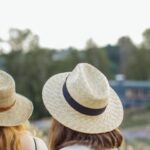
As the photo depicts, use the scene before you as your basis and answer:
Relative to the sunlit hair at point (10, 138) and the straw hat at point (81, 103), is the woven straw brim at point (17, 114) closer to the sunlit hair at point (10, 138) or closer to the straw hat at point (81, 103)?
the sunlit hair at point (10, 138)

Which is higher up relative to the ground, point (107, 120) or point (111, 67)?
A: point (107, 120)

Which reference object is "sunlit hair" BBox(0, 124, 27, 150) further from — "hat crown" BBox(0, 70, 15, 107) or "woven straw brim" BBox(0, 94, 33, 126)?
"hat crown" BBox(0, 70, 15, 107)

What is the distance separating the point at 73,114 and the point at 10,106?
31 cm

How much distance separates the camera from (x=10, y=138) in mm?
2562

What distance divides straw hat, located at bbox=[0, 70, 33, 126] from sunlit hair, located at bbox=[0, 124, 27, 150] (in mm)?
26

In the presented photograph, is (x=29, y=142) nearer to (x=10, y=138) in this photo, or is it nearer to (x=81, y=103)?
(x=10, y=138)

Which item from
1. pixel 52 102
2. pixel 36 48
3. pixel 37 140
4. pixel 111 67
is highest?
pixel 52 102

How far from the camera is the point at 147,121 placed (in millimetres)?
23500

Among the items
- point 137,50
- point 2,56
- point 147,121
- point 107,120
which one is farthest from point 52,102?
point 137,50

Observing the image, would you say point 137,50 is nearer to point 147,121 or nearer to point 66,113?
point 147,121

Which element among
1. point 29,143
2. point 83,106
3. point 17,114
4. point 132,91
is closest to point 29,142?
point 29,143

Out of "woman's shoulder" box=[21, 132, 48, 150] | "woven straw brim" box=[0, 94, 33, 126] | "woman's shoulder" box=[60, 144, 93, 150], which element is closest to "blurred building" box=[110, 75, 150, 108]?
"woven straw brim" box=[0, 94, 33, 126]

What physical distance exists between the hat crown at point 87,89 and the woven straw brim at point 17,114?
24 cm

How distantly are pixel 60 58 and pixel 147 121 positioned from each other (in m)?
9.96
